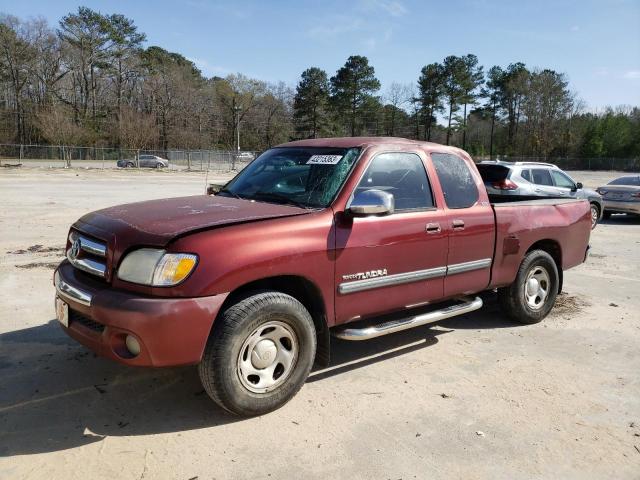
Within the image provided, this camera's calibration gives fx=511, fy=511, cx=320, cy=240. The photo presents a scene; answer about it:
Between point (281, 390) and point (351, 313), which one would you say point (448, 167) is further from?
point (281, 390)

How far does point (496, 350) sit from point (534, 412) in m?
1.21

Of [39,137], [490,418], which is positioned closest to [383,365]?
[490,418]

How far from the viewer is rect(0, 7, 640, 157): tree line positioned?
6475cm

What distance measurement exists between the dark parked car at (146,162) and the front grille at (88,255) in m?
47.8

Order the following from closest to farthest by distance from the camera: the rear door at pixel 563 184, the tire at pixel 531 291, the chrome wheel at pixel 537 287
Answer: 1. the tire at pixel 531 291
2. the chrome wheel at pixel 537 287
3. the rear door at pixel 563 184

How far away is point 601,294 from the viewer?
6.91m

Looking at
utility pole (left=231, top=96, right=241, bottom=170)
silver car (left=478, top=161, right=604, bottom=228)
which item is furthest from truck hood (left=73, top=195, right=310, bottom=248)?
utility pole (left=231, top=96, right=241, bottom=170)

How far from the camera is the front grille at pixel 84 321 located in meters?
3.17

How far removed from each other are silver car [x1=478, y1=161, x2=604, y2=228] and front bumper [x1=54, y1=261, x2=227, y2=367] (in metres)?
9.96

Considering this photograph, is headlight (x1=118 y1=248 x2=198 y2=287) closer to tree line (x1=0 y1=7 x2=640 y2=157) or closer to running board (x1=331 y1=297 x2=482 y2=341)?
running board (x1=331 y1=297 x2=482 y2=341)

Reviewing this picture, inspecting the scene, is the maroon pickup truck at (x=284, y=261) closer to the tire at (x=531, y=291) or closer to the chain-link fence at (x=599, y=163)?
the tire at (x=531, y=291)

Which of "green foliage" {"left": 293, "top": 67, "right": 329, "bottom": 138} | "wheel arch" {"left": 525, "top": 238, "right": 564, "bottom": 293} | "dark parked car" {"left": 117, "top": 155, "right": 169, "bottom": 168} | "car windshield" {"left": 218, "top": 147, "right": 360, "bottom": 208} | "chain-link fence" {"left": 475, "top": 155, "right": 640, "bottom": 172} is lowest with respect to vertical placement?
"wheel arch" {"left": 525, "top": 238, "right": 564, "bottom": 293}

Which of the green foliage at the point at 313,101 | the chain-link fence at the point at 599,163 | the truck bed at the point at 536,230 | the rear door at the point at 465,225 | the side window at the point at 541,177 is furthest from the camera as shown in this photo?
the green foliage at the point at 313,101

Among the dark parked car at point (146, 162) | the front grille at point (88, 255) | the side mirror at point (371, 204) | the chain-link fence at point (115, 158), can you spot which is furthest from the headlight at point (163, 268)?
the dark parked car at point (146, 162)
